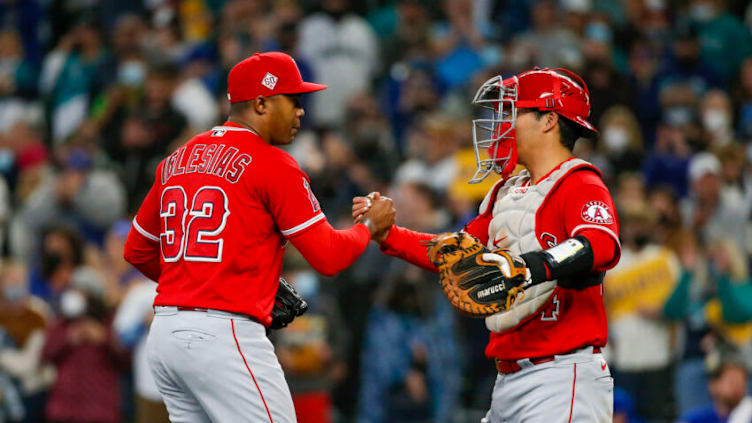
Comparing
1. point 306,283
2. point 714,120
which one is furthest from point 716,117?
point 306,283

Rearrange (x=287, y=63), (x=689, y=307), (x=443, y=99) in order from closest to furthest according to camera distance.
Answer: (x=287, y=63) < (x=689, y=307) < (x=443, y=99)

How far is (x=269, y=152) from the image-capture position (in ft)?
15.8

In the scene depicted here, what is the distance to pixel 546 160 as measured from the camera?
4801 mm

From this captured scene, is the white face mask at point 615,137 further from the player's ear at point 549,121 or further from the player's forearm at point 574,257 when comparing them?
the player's forearm at point 574,257

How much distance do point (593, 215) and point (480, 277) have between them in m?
0.50

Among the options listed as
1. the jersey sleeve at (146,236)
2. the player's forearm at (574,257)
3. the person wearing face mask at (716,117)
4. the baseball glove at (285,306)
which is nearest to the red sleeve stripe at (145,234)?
the jersey sleeve at (146,236)

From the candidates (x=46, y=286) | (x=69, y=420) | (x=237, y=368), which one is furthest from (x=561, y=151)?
(x=46, y=286)

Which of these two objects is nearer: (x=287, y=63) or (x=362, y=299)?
(x=287, y=63)

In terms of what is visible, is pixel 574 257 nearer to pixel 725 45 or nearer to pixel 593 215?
pixel 593 215

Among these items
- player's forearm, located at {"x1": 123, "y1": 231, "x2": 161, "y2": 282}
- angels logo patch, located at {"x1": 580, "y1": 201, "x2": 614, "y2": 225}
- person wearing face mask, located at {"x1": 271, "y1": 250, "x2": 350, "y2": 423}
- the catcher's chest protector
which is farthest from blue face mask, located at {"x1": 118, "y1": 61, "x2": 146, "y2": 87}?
angels logo patch, located at {"x1": 580, "y1": 201, "x2": 614, "y2": 225}

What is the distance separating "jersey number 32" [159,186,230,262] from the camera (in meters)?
4.66

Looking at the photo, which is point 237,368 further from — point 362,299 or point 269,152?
point 362,299

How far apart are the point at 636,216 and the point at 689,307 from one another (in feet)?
2.73

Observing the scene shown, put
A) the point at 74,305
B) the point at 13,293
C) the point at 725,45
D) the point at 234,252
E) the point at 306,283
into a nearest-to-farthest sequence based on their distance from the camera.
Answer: the point at 234,252, the point at 306,283, the point at 74,305, the point at 13,293, the point at 725,45
